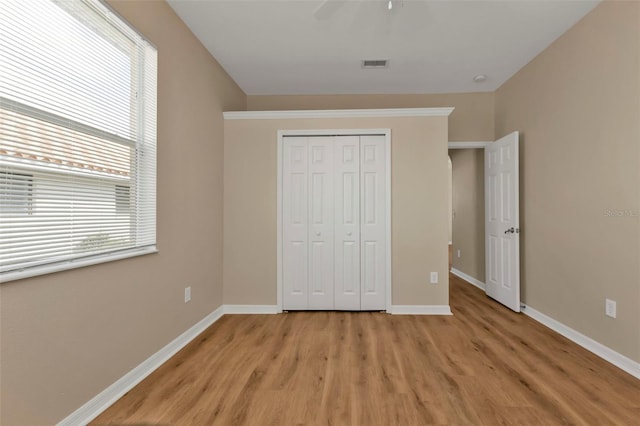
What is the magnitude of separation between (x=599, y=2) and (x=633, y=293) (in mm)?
2205

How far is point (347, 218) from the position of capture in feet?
11.3

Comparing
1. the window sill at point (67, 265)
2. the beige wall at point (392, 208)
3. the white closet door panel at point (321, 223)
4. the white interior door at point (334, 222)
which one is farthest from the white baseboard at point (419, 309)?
the window sill at point (67, 265)

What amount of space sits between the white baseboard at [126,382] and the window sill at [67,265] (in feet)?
2.48

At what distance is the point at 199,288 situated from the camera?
2900 mm

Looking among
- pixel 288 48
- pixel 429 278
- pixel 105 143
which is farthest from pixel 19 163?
pixel 429 278

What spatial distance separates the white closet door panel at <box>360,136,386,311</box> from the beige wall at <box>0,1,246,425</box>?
1.63 meters

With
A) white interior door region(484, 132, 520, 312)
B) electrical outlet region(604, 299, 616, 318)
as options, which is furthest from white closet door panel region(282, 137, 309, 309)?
electrical outlet region(604, 299, 616, 318)

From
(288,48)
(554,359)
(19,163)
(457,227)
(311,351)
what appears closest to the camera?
(19,163)

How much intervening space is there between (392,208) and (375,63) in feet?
5.22

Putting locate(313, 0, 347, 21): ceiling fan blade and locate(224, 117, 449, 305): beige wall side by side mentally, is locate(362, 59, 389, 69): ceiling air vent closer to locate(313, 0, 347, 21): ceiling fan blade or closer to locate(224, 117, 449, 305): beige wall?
locate(224, 117, 449, 305): beige wall

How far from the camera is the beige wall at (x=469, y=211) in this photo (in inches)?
175

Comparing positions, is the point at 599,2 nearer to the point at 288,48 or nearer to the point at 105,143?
the point at 288,48

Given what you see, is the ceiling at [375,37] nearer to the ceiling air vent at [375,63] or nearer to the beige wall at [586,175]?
the ceiling air vent at [375,63]

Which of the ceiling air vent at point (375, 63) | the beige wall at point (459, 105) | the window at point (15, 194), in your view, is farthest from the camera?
the beige wall at point (459, 105)
